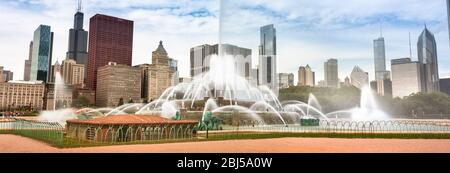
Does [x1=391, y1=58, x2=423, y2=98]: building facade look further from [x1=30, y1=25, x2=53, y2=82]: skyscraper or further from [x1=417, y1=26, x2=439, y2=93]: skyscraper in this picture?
[x1=30, y1=25, x2=53, y2=82]: skyscraper

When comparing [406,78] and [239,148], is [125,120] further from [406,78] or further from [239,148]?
[406,78]

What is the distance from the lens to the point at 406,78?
7520 inches

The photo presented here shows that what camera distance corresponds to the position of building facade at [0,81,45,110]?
152 metres

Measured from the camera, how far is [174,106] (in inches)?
2408

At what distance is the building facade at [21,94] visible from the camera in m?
152

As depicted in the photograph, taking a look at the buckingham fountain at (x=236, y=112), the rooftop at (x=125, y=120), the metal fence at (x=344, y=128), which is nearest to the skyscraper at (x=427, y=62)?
the buckingham fountain at (x=236, y=112)

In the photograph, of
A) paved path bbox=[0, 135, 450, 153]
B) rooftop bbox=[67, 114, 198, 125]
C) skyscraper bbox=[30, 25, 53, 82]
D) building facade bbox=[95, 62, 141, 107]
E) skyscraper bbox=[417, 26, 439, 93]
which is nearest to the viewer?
paved path bbox=[0, 135, 450, 153]

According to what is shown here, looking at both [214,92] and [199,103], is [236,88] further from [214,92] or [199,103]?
[199,103]

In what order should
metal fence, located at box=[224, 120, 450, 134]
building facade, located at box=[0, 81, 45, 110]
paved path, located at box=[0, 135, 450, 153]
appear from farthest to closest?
building facade, located at box=[0, 81, 45, 110] → metal fence, located at box=[224, 120, 450, 134] → paved path, located at box=[0, 135, 450, 153]

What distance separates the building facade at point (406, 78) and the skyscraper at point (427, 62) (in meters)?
2.56

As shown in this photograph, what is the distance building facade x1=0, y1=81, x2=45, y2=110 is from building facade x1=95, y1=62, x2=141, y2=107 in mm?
33953

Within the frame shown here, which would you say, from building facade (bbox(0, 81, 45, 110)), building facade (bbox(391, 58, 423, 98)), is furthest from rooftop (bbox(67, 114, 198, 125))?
building facade (bbox(391, 58, 423, 98))

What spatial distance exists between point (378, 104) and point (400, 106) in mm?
6102
